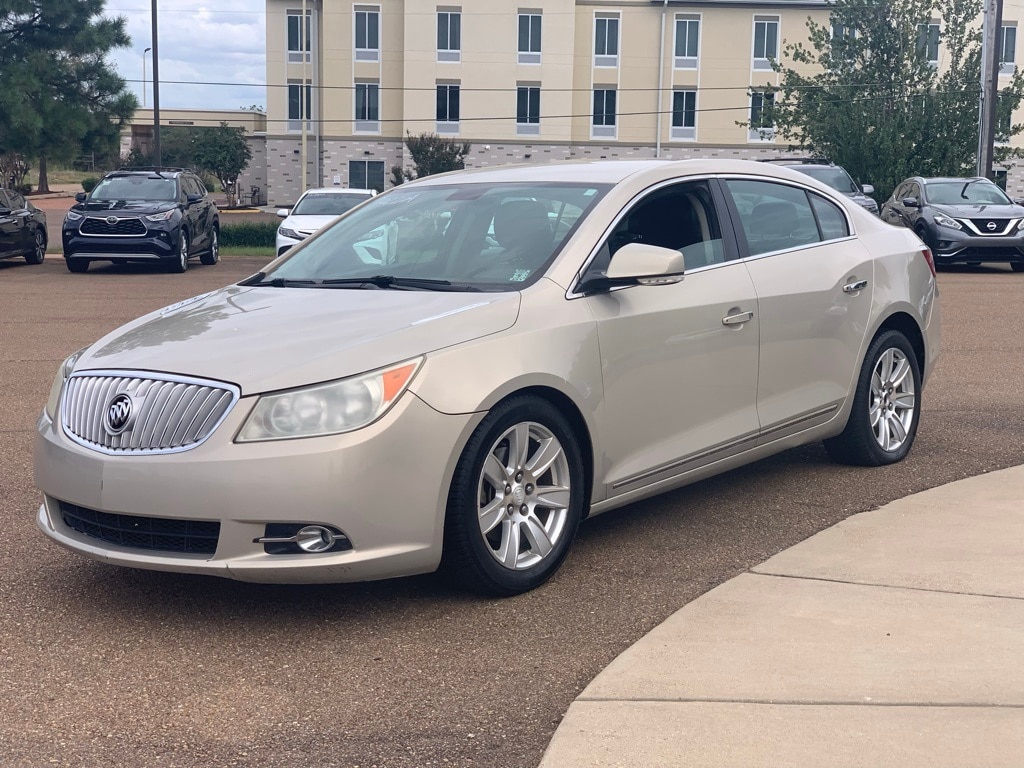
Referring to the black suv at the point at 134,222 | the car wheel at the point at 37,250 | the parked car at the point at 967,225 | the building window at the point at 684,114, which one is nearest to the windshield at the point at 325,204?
the black suv at the point at 134,222

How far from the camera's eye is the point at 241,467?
167 inches

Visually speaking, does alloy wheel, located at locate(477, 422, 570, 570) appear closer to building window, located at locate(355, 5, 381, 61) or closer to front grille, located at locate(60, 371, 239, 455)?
front grille, located at locate(60, 371, 239, 455)

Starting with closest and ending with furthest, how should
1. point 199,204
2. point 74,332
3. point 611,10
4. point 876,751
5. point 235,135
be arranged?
point 876,751 < point 74,332 < point 199,204 < point 611,10 < point 235,135

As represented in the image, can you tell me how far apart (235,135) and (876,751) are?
232 feet

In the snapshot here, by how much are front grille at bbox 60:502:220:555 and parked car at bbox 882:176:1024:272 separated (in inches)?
774

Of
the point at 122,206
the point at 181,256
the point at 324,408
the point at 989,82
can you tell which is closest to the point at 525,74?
the point at 989,82

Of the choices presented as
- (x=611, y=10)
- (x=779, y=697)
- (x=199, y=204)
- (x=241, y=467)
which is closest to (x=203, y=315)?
(x=241, y=467)

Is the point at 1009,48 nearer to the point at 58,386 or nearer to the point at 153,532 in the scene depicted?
the point at 58,386

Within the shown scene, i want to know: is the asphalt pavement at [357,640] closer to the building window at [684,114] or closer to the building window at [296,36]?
the building window at [684,114]

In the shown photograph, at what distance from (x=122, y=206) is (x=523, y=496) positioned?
18774 mm

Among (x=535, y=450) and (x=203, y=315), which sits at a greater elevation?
(x=203, y=315)

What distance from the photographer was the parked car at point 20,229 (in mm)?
22844

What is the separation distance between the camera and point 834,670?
4121mm

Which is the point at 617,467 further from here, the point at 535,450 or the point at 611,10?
the point at 611,10
